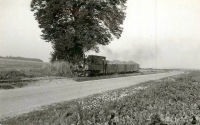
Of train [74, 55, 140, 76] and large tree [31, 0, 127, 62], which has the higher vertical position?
large tree [31, 0, 127, 62]

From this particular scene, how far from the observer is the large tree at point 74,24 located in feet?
75.9

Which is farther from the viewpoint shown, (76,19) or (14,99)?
(76,19)

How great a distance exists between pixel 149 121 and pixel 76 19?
20362mm

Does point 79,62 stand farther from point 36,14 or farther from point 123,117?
point 123,117

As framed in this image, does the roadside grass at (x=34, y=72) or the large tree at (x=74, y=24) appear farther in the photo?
the large tree at (x=74, y=24)

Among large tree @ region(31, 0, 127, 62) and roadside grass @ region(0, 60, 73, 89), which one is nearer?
roadside grass @ region(0, 60, 73, 89)

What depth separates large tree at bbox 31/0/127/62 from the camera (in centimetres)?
2312

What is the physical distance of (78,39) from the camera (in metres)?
23.6

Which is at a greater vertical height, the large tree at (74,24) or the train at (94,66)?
the large tree at (74,24)

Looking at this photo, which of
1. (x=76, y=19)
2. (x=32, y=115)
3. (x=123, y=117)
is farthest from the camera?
(x=76, y=19)

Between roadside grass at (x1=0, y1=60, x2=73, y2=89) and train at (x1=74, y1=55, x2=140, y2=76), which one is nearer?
roadside grass at (x1=0, y1=60, x2=73, y2=89)

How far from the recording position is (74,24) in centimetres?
2362

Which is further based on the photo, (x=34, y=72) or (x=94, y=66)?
(x=94, y=66)

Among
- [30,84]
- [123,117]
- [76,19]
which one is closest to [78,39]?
[76,19]
